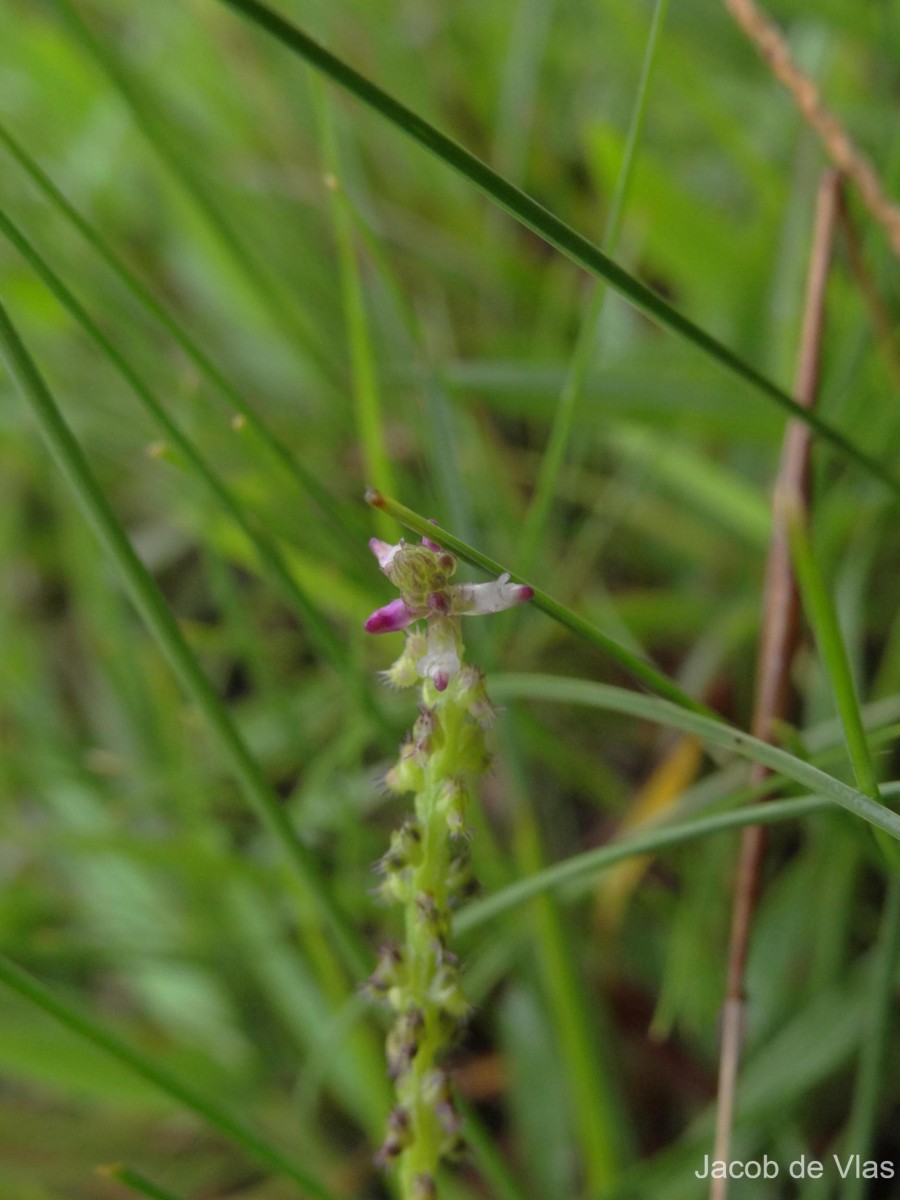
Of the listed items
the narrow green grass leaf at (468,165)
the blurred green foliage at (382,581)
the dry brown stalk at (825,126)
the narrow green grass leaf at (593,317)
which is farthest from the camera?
the blurred green foliage at (382,581)

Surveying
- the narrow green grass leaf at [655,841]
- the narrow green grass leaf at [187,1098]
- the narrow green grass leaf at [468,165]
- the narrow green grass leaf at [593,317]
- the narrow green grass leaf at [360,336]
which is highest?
the narrow green grass leaf at [360,336]

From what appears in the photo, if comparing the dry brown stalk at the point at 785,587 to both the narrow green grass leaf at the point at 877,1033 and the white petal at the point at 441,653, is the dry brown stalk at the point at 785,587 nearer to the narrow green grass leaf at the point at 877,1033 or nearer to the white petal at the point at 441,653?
the narrow green grass leaf at the point at 877,1033

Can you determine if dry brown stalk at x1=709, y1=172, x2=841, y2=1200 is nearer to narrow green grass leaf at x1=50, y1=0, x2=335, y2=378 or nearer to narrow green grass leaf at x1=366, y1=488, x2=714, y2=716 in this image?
narrow green grass leaf at x1=366, y1=488, x2=714, y2=716

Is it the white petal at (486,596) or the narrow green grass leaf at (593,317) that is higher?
the narrow green grass leaf at (593,317)

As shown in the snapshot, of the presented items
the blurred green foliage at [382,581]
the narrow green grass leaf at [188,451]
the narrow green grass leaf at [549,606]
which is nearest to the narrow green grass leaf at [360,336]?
the blurred green foliage at [382,581]

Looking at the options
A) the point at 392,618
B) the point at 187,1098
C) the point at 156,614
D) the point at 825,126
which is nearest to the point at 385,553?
the point at 392,618

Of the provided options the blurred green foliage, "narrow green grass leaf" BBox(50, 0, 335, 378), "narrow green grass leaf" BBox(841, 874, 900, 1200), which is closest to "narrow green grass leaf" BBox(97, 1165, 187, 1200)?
the blurred green foliage

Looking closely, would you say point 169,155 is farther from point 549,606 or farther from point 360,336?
point 549,606
